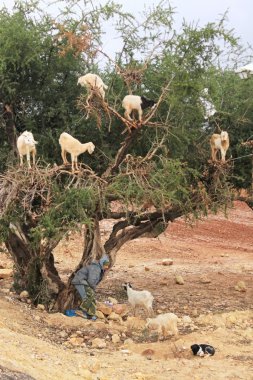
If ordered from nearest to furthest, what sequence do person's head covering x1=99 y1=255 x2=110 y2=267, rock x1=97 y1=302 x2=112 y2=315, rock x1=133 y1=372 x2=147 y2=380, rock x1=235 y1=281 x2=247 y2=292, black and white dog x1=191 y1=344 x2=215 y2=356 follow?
rock x1=133 y1=372 x2=147 y2=380, black and white dog x1=191 y1=344 x2=215 y2=356, person's head covering x1=99 y1=255 x2=110 y2=267, rock x1=97 y1=302 x2=112 y2=315, rock x1=235 y1=281 x2=247 y2=292

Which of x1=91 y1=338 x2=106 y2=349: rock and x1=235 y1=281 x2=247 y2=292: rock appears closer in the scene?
x1=91 y1=338 x2=106 y2=349: rock

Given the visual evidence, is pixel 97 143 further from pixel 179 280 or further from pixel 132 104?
pixel 179 280

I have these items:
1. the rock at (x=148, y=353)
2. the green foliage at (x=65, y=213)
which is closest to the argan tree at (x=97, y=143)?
the green foliage at (x=65, y=213)

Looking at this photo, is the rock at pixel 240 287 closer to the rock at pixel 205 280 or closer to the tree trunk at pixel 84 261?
the rock at pixel 205 280

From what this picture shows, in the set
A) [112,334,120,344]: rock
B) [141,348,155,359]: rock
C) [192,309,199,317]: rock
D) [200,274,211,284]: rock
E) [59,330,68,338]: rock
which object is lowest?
[200,274,211,284]: rock

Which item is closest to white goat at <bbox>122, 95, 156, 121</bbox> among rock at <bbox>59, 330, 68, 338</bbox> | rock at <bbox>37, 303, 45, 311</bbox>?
rock at <bbox>59, 330, 68, 338</bbox>

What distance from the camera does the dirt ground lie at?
317 inches

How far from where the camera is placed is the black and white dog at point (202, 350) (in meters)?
9.22

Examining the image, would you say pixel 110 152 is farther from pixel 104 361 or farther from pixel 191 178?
pixel 104 361

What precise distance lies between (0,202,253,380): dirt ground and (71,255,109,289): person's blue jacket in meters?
0.58

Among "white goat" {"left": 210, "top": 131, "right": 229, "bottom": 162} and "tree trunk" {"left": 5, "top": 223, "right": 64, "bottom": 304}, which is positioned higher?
"white goat" {"left": 210, "top": 131, "right": 229, "bottom": 162}

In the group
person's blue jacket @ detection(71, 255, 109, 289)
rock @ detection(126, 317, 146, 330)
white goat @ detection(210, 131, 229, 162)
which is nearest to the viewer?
white goat @ detection(210, 131, 229, 162)

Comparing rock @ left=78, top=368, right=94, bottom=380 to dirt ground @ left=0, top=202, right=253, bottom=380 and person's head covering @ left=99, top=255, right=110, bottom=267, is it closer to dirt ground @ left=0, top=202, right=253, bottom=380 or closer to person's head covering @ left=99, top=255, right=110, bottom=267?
dirt ground @ left=0, top=202, right=253, bottom=380

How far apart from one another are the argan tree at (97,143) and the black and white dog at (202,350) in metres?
2.22
